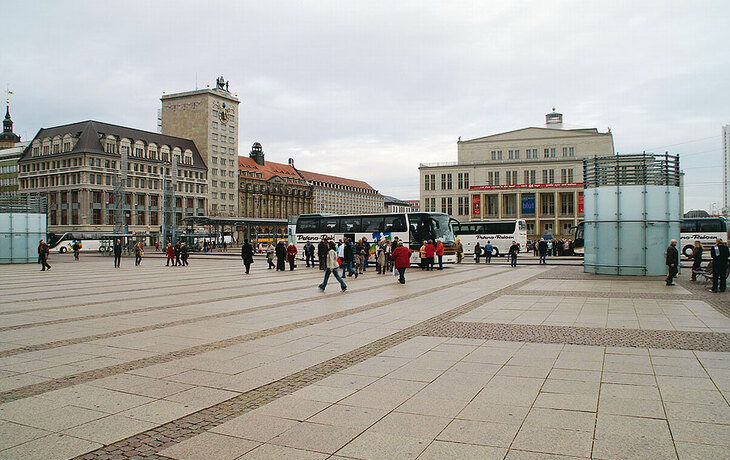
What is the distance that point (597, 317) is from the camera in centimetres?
1109

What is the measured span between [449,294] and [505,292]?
6.24ft

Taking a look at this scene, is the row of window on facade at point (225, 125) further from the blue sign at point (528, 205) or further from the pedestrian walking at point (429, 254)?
the pedestrian walking at point (429, 254)

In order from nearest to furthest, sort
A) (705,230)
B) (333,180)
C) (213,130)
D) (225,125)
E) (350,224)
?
(350,224)
(705,230)
(213,130)
(225,125)
(333,180)

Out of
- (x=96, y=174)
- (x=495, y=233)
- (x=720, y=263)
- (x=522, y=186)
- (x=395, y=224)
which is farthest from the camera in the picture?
(x=522, y=186)

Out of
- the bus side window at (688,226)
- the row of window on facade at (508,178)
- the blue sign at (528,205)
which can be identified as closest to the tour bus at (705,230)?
the bus side window at (688,226)

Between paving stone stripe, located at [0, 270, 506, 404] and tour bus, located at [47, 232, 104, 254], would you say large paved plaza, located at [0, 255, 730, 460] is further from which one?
tour bus, located at [47, 232, 104, 254]

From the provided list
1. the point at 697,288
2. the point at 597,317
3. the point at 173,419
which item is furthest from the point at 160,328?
the point at 697,288

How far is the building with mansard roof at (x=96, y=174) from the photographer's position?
293 feet

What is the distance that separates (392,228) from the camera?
111ft

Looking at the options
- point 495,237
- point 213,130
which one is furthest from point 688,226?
point 213,130

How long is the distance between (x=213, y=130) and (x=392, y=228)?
296 feet

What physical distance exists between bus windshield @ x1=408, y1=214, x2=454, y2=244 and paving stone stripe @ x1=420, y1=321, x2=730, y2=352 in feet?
73.2

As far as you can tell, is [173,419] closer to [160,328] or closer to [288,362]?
[288,362]

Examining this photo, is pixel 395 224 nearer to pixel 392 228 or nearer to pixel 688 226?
pixel 392 228
